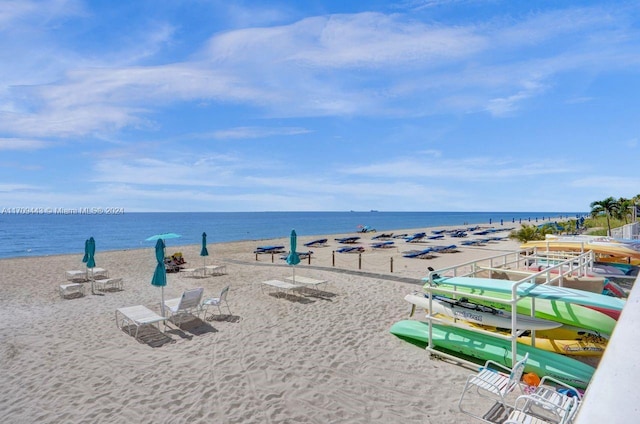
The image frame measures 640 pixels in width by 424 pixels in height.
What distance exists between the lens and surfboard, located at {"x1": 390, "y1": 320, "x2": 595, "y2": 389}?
17.4ft

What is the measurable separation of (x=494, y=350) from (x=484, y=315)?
21.9 inches

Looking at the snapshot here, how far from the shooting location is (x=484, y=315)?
6180mm

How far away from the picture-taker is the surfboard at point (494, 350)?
531cm

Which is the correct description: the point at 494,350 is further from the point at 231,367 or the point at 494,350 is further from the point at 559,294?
the point at 231,367

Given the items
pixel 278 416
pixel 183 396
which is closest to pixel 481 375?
pixel 278 416

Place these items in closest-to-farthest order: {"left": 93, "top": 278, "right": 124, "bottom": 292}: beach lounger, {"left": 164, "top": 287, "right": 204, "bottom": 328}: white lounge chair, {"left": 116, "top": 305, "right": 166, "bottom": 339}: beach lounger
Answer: {"left": 116, "top": 305, "right": 166, "bottom": 339}: beach lounger, {"left": 164, "top": 287, "right": 204, "bottom": 328}: white lounge chair, {"left": 93, "top": 278, "right": 124, "bottom": 292}: beach lounger

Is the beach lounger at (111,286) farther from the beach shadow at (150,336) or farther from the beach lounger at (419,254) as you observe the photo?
the beach lounger at (419,254)

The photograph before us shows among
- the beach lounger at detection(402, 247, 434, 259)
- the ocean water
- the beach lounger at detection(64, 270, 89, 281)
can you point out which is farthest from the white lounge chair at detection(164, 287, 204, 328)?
the ocean water

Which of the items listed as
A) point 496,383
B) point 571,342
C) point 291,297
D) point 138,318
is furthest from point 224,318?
point 571,342

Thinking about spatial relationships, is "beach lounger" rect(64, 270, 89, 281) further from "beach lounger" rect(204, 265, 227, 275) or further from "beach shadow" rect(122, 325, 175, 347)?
"beach shadow" rect(122, 325, 175, 347)

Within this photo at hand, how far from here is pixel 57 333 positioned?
25.3 ft

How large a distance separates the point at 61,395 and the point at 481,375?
5748 mm

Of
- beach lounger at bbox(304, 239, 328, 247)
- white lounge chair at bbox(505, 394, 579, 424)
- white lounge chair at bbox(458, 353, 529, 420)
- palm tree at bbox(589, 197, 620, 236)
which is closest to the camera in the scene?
white lounge chair at bbox(505, 394, 579, 424)

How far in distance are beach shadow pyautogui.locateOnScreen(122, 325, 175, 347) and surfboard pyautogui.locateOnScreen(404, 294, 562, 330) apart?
5.20m
